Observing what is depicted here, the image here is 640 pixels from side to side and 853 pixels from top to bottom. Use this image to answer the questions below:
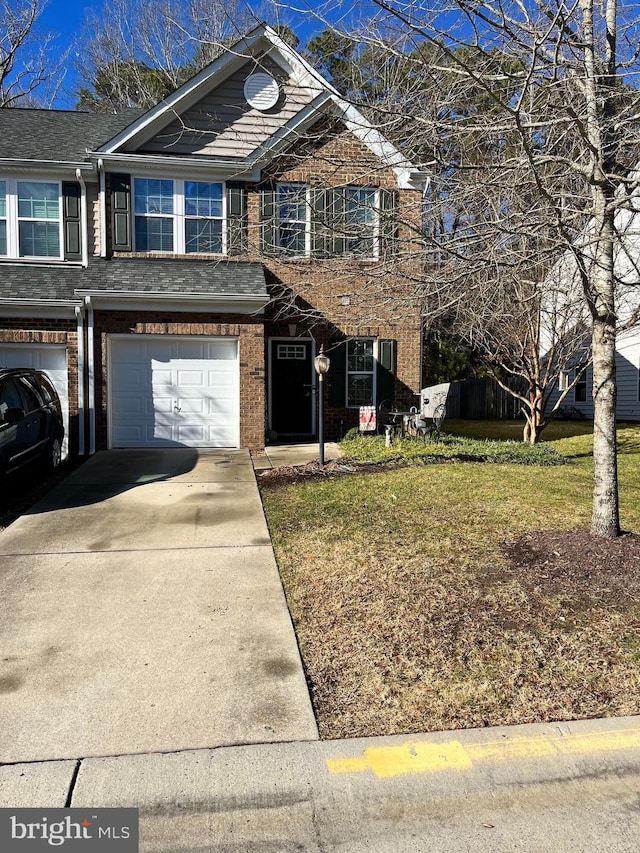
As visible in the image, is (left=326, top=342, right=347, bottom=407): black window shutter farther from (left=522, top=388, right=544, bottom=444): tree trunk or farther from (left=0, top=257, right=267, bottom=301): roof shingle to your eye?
(left=522, top=388, right=544, bottom=444): tree trunk

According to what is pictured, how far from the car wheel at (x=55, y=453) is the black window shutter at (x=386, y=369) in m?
6.67

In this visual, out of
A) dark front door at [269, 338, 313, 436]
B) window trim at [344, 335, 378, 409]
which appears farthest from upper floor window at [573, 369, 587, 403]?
dark front door at [269, 338, 313, 436]

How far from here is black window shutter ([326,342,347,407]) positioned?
13.6 meters

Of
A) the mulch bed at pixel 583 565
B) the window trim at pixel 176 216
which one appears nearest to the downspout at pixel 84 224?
the window trim at pixel 176 216

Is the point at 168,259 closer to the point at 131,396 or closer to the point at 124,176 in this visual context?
the point at 124,176

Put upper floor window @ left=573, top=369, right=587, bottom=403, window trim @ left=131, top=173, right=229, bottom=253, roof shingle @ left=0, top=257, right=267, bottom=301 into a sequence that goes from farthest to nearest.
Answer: upper floor window @ left=573, top=369, right=587, bottom=403
window trim @ left=131, top=173, right=229, bottom=253
roof shingle @ left=0, top=257, right=267, bottom=301

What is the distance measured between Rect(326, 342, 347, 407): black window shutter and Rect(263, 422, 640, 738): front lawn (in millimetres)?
5691

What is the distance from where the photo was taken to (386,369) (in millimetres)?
13773

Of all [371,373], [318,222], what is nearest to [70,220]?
[371,373]

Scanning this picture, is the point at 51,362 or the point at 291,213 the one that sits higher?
the point at 291,213

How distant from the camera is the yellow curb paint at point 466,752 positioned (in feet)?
9.40

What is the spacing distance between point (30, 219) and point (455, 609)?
11.9m

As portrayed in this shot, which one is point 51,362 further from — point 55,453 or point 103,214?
point 103,214

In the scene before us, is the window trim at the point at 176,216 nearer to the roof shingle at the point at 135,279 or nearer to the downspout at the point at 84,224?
the roof shingle at the point at 135,279
